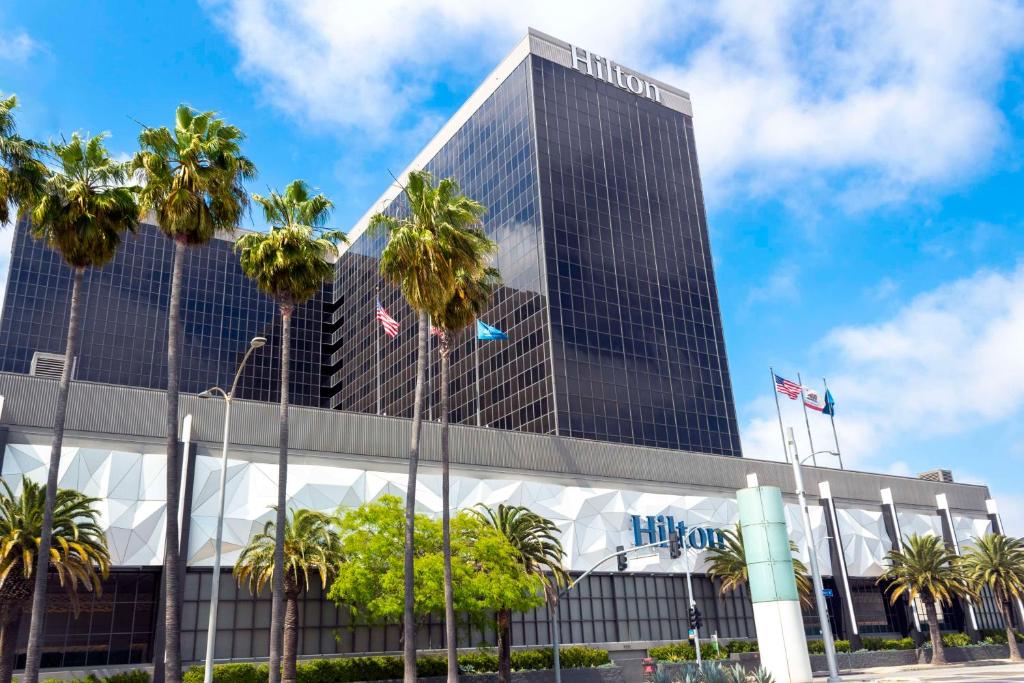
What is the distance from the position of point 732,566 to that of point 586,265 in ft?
118

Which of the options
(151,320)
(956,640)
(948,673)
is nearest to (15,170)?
(948,673)

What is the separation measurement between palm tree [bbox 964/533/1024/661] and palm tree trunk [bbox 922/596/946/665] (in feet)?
13.4

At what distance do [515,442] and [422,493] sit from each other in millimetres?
8497

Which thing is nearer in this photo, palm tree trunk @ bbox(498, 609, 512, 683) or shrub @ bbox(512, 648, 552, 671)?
palm tree trunk @ bbox(498, 609, 512, 683)

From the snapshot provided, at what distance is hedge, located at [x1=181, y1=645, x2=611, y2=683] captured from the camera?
40781 mm

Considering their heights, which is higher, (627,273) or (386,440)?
(627,273)

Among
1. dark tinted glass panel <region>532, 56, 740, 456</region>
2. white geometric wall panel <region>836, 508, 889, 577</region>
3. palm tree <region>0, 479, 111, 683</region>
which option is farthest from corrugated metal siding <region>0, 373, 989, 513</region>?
dark tinted glass panel <region>532, 56, 740, 456</region>

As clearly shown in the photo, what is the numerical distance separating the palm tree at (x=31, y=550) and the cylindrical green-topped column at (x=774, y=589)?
29.4 metres

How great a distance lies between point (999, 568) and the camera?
68.9 meters

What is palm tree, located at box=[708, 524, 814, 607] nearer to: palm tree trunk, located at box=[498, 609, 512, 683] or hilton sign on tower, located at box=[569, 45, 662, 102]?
palm tree trunk, located at box=[498, 609, 512, 683]

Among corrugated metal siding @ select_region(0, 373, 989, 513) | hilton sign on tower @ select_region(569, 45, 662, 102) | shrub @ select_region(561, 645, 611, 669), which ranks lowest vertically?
shrub @ select_region(561, 645, 611, 669)

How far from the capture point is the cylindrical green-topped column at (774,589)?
38.5 m

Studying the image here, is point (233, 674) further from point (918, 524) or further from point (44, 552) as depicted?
point (918, 524)

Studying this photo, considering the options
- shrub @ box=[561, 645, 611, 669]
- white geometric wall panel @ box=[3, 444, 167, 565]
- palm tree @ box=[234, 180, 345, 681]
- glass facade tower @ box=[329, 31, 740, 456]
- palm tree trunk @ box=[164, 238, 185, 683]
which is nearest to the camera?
palm tree trunk @ box=[164, 238, 185, 683]
